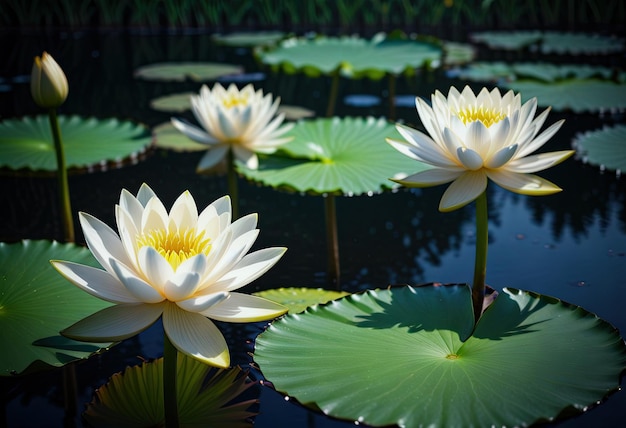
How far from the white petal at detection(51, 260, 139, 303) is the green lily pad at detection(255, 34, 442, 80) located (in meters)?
2.08

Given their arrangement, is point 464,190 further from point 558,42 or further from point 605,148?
point 558,42

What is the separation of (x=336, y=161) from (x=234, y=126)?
0.36m

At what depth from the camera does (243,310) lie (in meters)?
1.37

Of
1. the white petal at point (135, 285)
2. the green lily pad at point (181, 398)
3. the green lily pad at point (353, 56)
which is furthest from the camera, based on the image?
the green lily pad at point (353, 56)

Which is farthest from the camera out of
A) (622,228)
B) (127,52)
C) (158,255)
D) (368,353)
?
(127,52)

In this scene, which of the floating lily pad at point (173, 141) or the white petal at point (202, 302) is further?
the floating lily pad at point (173, 141)

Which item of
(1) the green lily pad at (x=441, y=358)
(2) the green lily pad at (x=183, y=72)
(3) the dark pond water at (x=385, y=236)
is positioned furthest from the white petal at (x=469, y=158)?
(2) the green lily pad at (x=183, y=72)

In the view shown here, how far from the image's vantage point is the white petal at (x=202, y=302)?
1.26 metres

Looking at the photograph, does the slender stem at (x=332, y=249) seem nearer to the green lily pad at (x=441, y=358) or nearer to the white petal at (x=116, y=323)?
the green lily pad at (x=441, y=358)

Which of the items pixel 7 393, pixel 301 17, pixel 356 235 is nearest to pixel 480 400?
pixel 7 393

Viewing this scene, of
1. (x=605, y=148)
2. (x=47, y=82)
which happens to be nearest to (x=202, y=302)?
(x=47, y=82)

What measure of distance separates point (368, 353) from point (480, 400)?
10.1 inches

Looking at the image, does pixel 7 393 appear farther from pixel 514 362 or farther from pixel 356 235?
pixel 356 235

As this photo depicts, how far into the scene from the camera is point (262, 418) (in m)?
1.55
